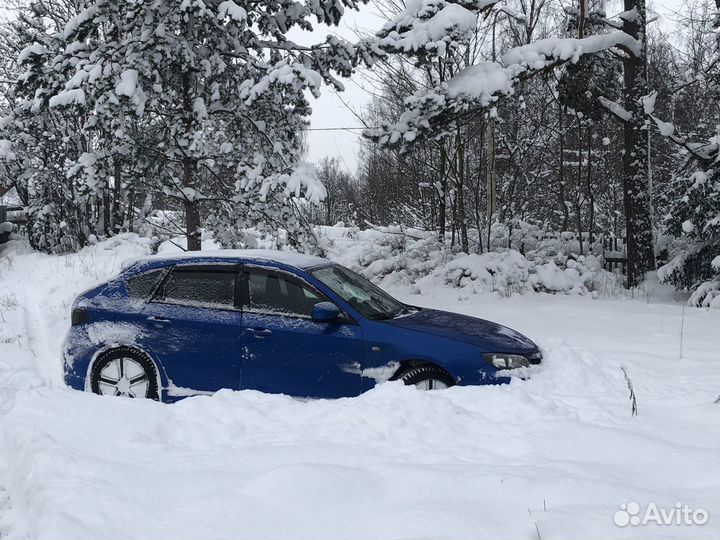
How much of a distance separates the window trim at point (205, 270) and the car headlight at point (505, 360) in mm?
2259

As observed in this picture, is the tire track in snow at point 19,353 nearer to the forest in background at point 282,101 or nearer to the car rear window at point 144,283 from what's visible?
the car rear window at point 144,283

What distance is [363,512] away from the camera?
283 cm

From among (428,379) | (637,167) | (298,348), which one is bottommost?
(428,379)

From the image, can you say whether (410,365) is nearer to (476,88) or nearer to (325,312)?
(325,312)

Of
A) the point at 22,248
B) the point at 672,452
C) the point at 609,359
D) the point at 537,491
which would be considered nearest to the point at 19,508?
the point at 537,491

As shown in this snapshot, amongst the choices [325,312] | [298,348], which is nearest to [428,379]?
[325,312]

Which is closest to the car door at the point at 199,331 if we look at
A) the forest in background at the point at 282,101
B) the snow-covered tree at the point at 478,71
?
the forest in background at the point at 282,101

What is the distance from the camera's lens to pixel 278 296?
5762mm

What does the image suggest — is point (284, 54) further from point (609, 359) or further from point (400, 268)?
point (609, 359)

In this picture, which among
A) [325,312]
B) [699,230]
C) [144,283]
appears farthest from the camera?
[699,230]

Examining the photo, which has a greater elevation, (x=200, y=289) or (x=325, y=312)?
(x=200, y=289)

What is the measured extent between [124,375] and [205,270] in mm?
1209

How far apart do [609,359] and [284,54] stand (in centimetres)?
783

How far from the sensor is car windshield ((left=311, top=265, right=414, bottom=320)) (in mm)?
5775
